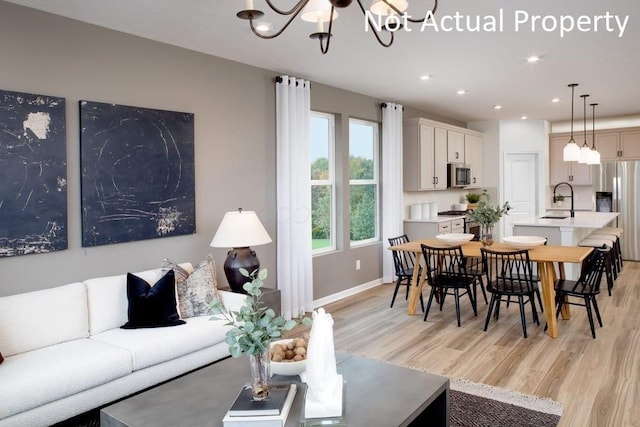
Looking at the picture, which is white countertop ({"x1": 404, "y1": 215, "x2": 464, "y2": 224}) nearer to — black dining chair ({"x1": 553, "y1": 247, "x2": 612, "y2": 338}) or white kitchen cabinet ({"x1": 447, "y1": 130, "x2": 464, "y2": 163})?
white kitchen cabinet ({"x1": 447, "y1": 130, "x2": 464, "y2": 163})

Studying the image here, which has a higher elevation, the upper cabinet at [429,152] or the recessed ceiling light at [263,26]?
the recessed ceiling light at [263,26]

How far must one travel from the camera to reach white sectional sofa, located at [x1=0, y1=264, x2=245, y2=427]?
2.52 m

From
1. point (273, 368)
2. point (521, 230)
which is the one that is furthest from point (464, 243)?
point (273, 368)

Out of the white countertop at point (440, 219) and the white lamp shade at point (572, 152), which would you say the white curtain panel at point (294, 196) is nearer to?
the white countertop at point (440, 219)

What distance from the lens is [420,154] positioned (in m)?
7.09

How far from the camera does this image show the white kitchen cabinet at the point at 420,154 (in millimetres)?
7076

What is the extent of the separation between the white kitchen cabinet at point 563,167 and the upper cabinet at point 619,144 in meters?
0.29

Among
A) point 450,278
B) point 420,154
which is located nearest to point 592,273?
point 450,278

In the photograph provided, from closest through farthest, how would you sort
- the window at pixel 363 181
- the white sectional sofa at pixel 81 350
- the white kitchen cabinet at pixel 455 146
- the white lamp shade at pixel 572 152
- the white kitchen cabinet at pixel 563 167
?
the white sectional sofa at pixel 81 350
the white lamp shade at pixel 572 152
the window at pixel 363 181
the white kitchen cabinet at pixel 455 146
the white kitchen cabinet at pixel 563 167

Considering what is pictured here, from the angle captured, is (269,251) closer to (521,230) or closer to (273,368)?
(273,368)

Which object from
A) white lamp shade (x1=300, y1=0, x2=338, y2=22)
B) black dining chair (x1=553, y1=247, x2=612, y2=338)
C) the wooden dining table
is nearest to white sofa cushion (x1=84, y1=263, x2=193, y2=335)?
white lamp shade (x1=300, y1=0, x2=338, y2=22)

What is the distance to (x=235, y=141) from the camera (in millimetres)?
4637

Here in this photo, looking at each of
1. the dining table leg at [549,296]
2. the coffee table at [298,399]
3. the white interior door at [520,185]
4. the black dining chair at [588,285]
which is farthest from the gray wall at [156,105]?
the white interior door at [520,185]

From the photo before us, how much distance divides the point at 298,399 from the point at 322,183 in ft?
12.9
